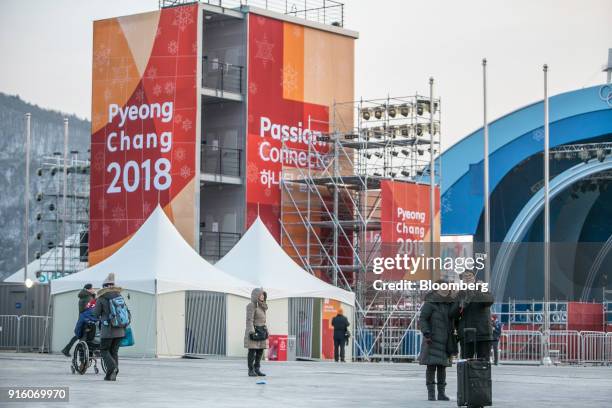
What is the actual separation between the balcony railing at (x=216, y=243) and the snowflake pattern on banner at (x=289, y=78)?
5.75 m

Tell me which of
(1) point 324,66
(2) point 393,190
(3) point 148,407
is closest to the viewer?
(3) point 148,407

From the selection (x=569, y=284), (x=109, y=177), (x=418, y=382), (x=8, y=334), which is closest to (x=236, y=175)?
(x=109, y=177)

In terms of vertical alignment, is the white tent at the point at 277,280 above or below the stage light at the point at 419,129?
below

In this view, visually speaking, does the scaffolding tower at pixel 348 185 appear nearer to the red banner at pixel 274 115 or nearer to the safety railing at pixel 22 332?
the red banner at pixel 274 115

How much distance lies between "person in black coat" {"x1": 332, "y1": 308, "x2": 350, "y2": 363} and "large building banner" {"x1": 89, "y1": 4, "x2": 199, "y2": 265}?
8875 mm

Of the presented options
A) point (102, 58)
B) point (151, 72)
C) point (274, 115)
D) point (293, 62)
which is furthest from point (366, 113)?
point (102, 58)

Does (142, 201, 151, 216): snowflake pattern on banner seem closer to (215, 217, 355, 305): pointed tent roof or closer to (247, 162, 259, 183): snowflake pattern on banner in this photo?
(247, 162, 259, 183): snowflake pattern on banner

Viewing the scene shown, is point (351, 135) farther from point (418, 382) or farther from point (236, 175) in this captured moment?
point (418, 382)

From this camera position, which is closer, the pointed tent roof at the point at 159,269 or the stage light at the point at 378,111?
the pointed tent roof at the point at 159,269

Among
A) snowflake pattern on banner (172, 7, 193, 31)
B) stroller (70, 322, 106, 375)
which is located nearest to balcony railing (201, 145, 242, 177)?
snowflake pattern on banner (172, 7, 193, 31)

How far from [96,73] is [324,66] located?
8.41 m

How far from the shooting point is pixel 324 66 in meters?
50.5

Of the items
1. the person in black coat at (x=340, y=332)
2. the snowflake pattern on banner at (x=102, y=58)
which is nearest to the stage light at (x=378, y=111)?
the snowflake pattern on banner at (x=102, y=58)

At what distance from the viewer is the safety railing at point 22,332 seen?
1634 inches
